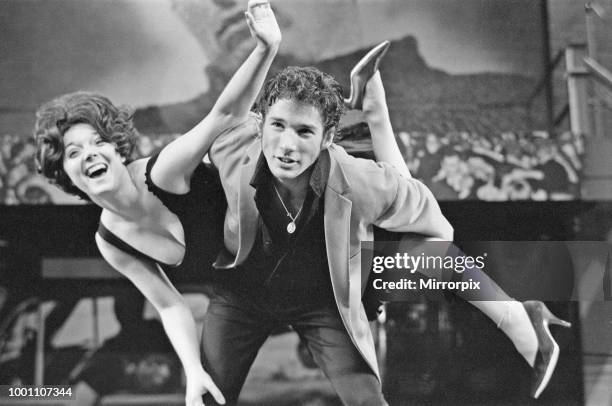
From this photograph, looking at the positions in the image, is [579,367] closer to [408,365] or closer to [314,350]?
[408,365]

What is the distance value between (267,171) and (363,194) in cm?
48

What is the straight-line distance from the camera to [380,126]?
11.4ft

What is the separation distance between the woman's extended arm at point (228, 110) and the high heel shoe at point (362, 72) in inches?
18.0

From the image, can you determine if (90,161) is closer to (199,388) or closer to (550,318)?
(199,388)

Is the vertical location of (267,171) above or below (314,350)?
above

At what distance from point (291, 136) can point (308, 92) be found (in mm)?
221

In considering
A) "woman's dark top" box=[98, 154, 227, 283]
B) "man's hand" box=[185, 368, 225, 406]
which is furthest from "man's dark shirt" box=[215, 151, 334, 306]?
"man's hand" box=[185, 368, 225, 406]

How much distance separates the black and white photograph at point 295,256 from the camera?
3.32m

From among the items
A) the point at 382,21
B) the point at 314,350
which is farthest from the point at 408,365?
the point at 382,21

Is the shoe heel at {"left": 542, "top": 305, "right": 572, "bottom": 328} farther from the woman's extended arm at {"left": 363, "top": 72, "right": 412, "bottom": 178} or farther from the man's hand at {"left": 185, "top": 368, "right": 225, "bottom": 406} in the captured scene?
the man's hand at {"left": 185, "top": 368, "right": 225, "bottom": 406}

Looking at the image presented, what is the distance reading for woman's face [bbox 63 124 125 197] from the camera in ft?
11.0

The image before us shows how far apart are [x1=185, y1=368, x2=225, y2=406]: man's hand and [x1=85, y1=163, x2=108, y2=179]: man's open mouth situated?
106 cm

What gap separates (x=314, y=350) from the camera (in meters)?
3.37

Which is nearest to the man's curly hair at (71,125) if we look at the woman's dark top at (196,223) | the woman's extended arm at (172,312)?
the woman's dark top at (196,223)
